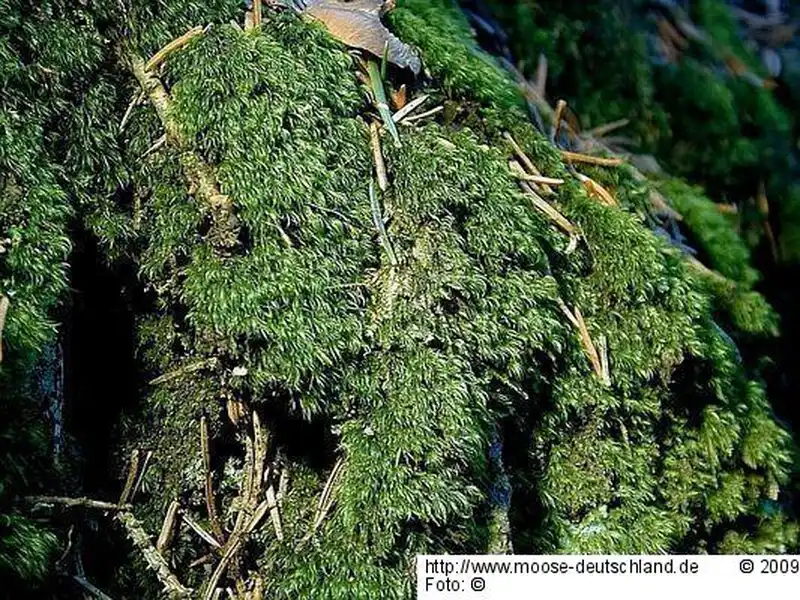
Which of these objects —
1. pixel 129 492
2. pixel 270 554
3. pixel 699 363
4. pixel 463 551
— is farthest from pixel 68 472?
pixel 699 363

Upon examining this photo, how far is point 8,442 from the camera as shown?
1.32 meters

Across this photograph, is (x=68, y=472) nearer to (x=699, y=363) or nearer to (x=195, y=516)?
(x=195, y=516)

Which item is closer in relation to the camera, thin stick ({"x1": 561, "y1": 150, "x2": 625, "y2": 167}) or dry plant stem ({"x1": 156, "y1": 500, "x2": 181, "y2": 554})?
dry plant stem ({"x1": 156, "y1": 500, "x2": 181, "y2": 554})

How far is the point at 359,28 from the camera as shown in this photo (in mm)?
1584

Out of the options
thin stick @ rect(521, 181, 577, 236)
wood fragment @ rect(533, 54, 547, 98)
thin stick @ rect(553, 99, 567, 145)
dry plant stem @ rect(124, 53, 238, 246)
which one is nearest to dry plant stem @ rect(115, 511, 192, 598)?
dry plant stem @ rect(124, 53, 238, 246)

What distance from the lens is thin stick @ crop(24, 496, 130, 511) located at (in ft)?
4.35

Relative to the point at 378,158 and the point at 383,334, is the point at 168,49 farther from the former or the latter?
the point at 383,334

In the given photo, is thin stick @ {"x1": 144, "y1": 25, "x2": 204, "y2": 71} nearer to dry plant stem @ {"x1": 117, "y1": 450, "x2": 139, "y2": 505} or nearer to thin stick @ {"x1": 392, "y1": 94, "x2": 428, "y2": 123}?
thin stick @ {"x1": 392, "y1": 94, "x2": 428, "y2": 123}

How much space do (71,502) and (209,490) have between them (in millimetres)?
201

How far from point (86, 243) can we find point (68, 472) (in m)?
0.33

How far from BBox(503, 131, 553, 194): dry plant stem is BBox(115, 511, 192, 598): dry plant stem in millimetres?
826

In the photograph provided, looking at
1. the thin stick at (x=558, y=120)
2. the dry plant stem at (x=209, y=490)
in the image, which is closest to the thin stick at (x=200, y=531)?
Answer: the dry plant stem at (x=209, y=490)

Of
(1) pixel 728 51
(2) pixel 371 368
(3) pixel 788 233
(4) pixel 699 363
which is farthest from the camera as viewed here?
(1) pixel 728 51

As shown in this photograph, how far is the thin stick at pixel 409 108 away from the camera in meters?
1.58
